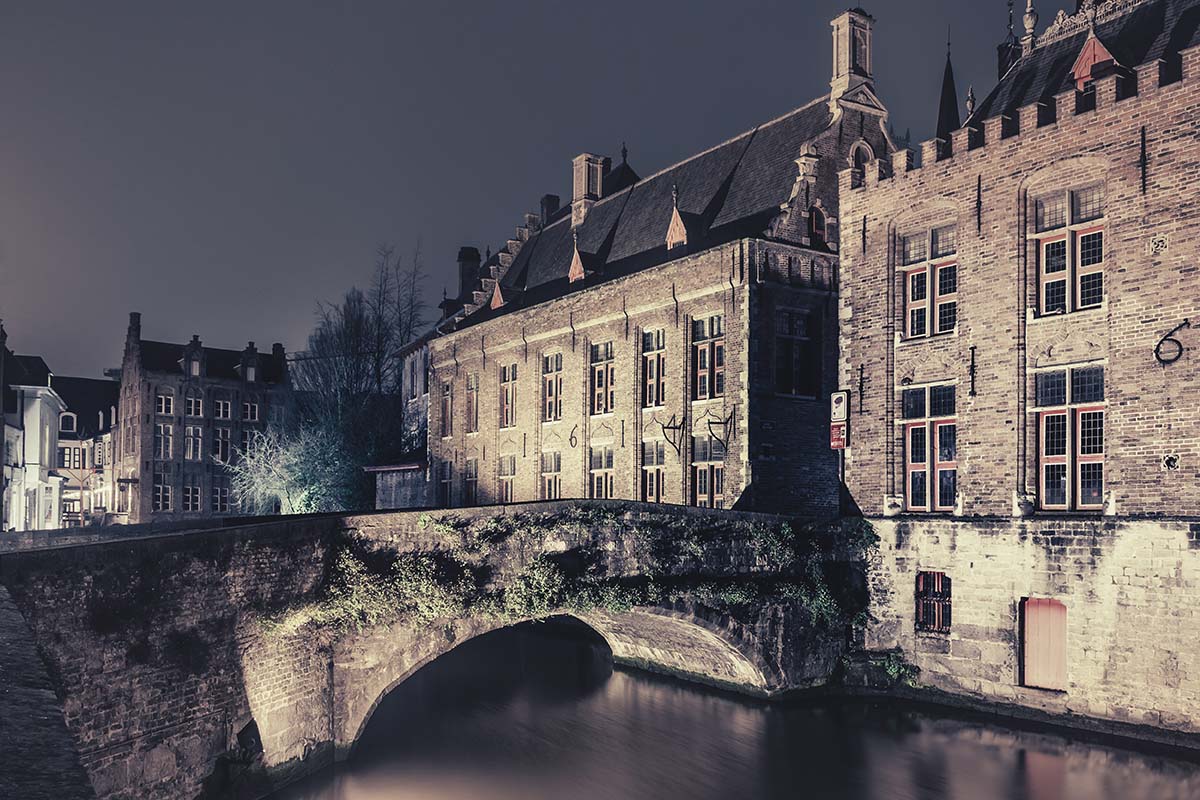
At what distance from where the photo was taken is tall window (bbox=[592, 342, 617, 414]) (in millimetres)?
26734

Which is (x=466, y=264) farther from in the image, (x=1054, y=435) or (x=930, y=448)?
(x=1054, y=435)

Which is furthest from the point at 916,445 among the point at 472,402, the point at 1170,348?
the point at 472,402

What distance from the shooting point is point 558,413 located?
2898 centimetres

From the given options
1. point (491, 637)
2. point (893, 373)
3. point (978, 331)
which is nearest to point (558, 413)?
point (491, 637)

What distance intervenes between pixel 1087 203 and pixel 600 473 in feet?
47.1

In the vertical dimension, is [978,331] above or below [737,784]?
above

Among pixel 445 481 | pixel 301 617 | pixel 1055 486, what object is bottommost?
pixel 301 617

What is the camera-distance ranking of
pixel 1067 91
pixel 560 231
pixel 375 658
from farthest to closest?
pixel 560 231, pixel 1067 91, pixel 375 658

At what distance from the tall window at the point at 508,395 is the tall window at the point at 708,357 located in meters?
9.02

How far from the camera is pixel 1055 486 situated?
54.6 feet

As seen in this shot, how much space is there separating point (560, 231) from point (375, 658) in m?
24.3

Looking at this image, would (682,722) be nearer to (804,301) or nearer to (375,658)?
(375,658)

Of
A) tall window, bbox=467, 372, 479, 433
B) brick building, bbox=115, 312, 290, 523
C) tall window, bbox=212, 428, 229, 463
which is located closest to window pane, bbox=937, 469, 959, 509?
tall window, bbox=467, 372, 479, 433

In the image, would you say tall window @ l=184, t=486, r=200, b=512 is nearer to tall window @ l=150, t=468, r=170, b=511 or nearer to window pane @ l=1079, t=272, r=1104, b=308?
tall window @ l=150, t=468, r=170, b=511
